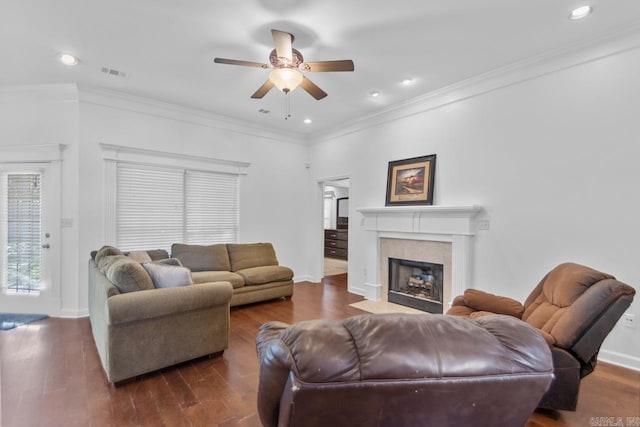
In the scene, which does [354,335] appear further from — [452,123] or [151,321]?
[452,123]

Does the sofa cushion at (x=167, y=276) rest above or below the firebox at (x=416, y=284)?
above

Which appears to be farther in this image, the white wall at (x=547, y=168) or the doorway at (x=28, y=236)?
the doorway at (x=28, y=236)

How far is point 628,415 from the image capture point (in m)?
2.01

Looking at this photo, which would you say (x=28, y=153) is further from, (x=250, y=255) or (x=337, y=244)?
(x=337, y=244)

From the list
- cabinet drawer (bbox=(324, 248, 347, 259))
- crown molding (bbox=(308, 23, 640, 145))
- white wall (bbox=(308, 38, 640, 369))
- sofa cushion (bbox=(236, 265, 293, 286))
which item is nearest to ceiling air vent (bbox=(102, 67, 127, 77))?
sofa cushion (bbox=(236, 265, 293, 286))

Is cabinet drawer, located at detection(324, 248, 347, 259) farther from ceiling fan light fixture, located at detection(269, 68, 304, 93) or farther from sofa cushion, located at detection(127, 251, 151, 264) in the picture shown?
ceiling fan light fixture, located at detection(269, 68, 304, 93)

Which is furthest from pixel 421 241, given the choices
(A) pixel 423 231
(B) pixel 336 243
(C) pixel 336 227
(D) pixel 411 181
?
(C) pixel 336 227

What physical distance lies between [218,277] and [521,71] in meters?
4.41

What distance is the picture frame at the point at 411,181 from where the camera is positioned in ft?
13.6

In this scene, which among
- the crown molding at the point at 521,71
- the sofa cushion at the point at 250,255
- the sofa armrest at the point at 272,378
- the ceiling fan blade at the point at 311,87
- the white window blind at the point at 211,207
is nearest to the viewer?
the sofa armrest at the point at 272,378

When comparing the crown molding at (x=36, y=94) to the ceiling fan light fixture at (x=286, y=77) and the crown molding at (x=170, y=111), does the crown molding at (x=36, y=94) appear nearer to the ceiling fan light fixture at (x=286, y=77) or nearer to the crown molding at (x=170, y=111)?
the crown molding at (x=170, y=111)

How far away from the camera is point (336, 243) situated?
9.42m

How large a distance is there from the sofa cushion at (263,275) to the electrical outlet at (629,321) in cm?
382

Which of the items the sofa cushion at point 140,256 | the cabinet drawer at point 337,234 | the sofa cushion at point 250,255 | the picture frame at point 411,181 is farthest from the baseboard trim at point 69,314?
the cabinet drawer at point 337,234
